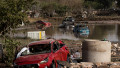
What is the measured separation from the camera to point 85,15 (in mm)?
84500

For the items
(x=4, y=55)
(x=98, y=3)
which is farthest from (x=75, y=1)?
(x=4, y=55)

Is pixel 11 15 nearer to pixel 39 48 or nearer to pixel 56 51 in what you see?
pixel 39 48

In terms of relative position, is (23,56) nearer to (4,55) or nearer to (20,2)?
(20,2)

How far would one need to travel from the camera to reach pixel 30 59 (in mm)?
9953

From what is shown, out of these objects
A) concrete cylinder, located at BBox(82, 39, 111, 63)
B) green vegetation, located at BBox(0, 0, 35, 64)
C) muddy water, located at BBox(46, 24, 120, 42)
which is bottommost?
muddy water, located at BBox(46, 24, 120, 42)

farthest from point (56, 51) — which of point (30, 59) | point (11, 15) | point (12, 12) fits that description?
point (12, 12)

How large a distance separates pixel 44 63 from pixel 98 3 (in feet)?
346

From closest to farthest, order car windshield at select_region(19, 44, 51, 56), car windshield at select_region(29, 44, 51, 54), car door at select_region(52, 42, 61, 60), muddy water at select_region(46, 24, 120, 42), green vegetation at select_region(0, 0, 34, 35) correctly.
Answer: car door at select_region(52, 42, 61, 60)
car windshield at select_region(19, 44, 51, 56)
car windshield at select_region(29, 44, 51, 54)
green vegetation at select_region(0, 0, 34, 35)
muddy water at select_region(46, 24, 120, 42)

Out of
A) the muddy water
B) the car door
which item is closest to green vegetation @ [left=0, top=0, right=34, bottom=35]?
the car door

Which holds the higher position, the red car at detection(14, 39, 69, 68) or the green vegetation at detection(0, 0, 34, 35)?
the green vegetation at detection(0, 0, 34, 35)

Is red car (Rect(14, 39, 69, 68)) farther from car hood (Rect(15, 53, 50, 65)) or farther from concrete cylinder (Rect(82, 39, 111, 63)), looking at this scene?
concrete cylinder (Rect(82, 39, 111, 63))

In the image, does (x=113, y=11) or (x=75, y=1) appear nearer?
(x=113, y=11)

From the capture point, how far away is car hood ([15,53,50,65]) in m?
9.79

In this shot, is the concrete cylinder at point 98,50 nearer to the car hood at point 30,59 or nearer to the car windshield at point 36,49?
the car windshield at point 36,49
